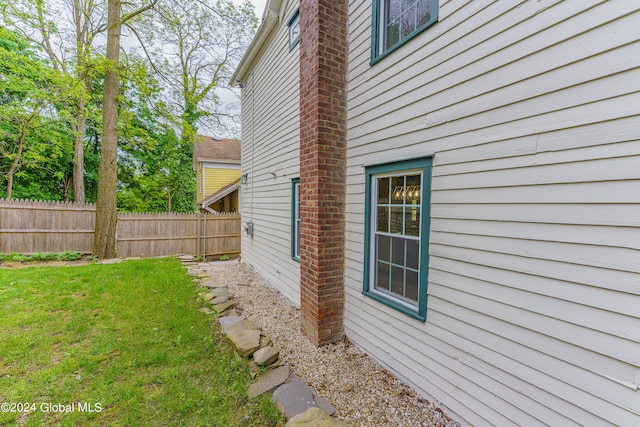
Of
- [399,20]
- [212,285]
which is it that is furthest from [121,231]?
[399,20]

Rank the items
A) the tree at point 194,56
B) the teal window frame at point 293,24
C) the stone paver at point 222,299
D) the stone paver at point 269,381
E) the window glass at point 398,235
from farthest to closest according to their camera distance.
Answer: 1. the tree at point 194,56
2. the teal window frame at point 293,24
3. the stone paver at point 222,299
4. the window glass at point 398,235
5. the stone paver at point 269,381

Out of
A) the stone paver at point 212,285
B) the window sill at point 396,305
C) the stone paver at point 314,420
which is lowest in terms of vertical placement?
the stone paver at point 212,285

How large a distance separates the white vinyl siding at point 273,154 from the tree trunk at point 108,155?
14.5ft

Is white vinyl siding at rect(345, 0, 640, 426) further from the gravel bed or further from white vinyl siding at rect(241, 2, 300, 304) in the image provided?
white vinyl siding at rect(241, 2, 300, 304)

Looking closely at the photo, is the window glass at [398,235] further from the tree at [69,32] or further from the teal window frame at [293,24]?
the tree at [69,32]

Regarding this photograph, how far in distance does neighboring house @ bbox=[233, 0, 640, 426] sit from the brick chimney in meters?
0.02

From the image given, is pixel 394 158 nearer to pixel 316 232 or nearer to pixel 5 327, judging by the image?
pixel 316 232

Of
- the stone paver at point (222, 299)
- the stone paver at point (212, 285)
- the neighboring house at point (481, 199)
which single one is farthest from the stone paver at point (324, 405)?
the stone paver at point (212, 285)

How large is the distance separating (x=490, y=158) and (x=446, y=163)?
385mm

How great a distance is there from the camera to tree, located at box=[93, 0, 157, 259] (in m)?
8.61

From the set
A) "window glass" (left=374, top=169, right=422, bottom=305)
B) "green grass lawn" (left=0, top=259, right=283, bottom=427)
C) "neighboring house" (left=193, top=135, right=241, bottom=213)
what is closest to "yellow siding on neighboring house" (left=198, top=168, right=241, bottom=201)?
"neighboring house" (left=193, top=135, right=241, bottom=213)

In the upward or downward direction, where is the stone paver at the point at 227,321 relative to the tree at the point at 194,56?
downward

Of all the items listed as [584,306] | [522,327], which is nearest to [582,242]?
[584,306]

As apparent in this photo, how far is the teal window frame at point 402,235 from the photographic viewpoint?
2611mm
